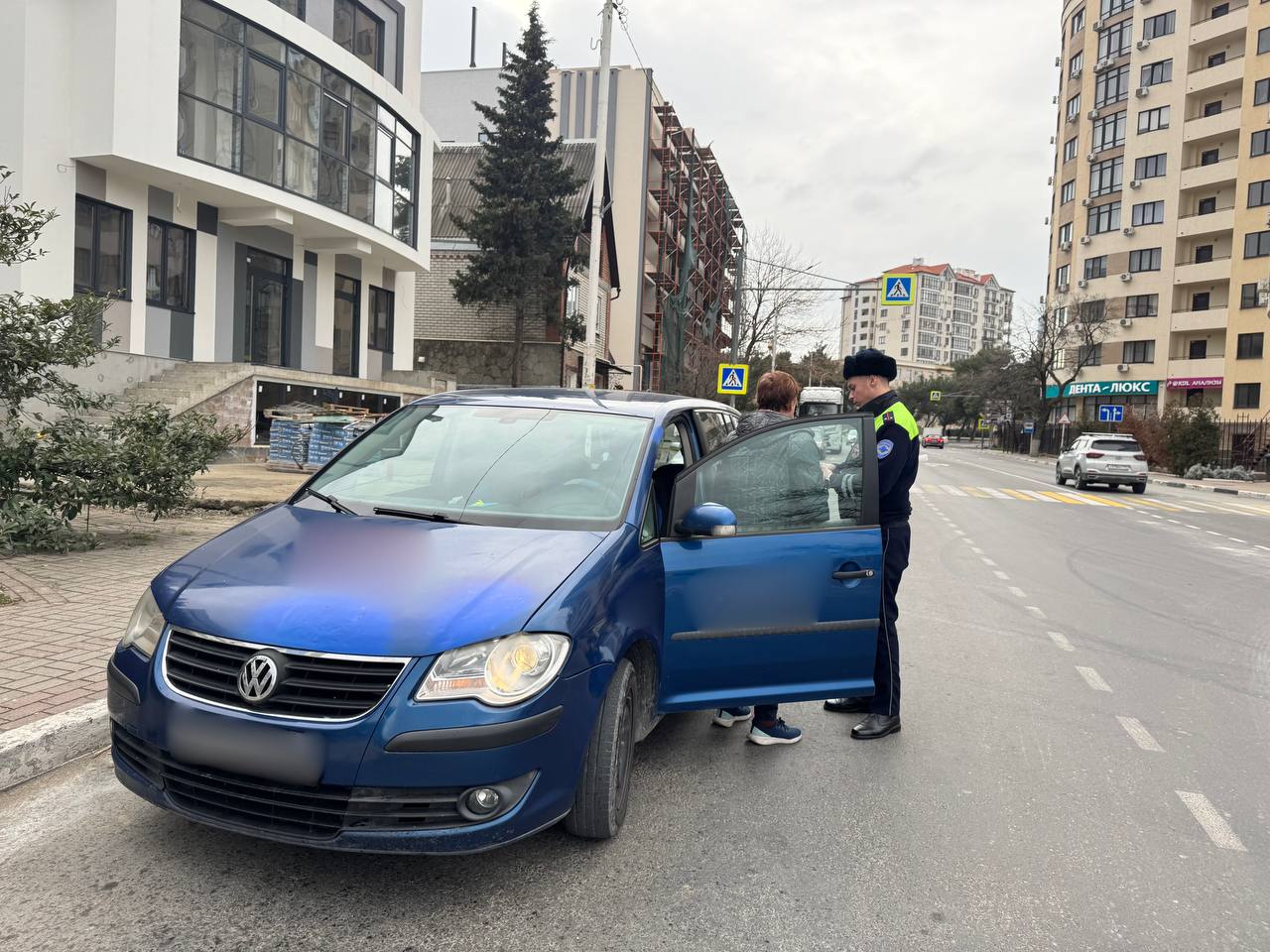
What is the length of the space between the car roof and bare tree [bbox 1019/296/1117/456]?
205ft

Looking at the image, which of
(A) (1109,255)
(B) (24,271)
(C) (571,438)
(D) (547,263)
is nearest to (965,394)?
(A) (1109,255)

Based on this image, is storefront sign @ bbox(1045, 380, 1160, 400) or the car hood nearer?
the car hood

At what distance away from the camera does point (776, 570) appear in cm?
397

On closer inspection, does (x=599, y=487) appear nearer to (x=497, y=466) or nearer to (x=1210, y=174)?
(x=497, y=466)

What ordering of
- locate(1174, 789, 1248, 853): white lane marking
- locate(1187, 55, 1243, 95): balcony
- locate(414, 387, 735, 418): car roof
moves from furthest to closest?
locate(1187, 55, 1243, 95): balcony < locate(414, 387, 735, 418): car roof < locate(1174, 789, 1248, 853): white lane marking

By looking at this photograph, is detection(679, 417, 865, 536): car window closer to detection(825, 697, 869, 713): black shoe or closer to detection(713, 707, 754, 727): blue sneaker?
detection(713, 707, 754, 727): blue sneaker

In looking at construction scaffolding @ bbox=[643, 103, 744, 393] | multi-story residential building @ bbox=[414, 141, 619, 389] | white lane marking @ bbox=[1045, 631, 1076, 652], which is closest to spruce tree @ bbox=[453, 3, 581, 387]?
multi-story residential building @ bbox=[414, 141, 619, 389]

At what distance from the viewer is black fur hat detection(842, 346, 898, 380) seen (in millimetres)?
4891

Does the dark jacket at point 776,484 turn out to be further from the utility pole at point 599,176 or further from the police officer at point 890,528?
the utility pole at point 599,176

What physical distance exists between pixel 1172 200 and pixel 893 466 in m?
64.6

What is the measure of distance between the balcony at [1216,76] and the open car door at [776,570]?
6393 cm

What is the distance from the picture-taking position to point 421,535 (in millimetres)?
3436

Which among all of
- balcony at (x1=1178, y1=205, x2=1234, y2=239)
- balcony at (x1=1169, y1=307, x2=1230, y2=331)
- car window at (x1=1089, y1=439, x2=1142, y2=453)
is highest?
balcony at (x1=1178, y1=205, x2=1234, y2=239)

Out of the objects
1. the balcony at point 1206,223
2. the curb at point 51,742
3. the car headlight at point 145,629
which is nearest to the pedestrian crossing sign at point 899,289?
the curb at point 51,742
